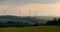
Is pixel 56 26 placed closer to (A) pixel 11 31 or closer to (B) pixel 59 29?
(B) pixel 59 29

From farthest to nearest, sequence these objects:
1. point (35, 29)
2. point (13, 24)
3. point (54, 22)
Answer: point (54, 22)
point (35, 29)
point (13, 24)

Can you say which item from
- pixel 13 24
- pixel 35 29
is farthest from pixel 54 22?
pixel 13 24

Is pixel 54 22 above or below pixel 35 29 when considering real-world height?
above

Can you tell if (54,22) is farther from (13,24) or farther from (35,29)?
(13,24)

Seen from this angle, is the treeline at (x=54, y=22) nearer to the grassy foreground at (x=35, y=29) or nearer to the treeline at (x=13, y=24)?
the grassy foreground at (x=35, y=29)

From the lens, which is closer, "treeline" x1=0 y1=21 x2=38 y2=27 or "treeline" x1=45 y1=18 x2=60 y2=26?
"treeline" x1=0 y1=21 x2=38 y2=27

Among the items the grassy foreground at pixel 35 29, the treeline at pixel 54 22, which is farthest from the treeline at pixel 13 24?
the treeline at pixel 54 22

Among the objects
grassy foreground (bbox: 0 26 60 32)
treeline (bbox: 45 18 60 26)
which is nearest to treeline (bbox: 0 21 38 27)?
grassy foreground (bbox: 0 26 60 32)

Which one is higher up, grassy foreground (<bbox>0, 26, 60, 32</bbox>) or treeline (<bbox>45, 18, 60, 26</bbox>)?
treeline (<bbox>45, 18, 60, 26</bbox>)

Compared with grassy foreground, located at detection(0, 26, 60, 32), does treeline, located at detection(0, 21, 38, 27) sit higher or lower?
higher

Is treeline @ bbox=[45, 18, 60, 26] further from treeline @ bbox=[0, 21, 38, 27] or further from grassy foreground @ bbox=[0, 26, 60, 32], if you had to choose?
treeline @ bbox=[0, 21, 38, 27]

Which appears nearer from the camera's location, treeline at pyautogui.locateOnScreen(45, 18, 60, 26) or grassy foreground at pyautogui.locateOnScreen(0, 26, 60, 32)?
grassy foreground at pyautogui.locateOnScreen(0, 26, 60, 32)
